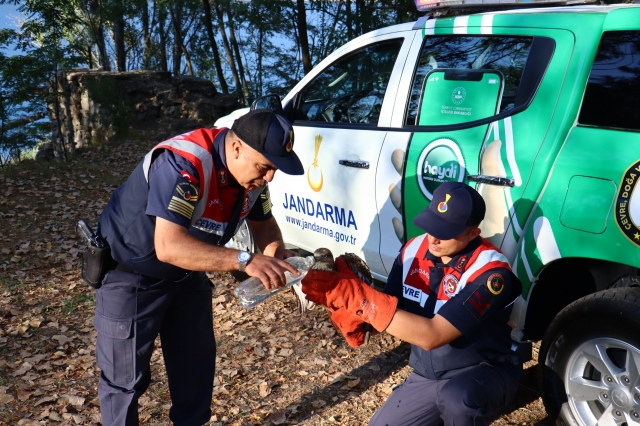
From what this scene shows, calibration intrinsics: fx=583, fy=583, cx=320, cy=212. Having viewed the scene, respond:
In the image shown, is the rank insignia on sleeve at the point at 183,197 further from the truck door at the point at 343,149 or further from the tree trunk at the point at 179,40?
the tree trunk at the point at 179,40

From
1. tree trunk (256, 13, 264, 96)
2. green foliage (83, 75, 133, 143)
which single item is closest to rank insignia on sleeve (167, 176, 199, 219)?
green foliage (83, 75, 133, 143)

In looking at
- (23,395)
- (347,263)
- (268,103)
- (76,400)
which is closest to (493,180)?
(347,263)

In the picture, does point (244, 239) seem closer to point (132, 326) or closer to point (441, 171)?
point (441, 171)

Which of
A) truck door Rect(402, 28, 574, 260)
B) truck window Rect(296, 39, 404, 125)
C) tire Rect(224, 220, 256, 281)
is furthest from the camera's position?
tire Rect(224, 220, 256, 281)

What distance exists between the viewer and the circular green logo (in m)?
3.16

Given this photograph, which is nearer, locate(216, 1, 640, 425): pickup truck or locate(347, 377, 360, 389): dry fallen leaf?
locate(216, 1, 640, 425): pickup truck

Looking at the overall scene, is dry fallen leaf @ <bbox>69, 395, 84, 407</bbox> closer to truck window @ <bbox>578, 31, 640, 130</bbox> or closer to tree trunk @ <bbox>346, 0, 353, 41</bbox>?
truck window @ <bbox>578, 31, 640, 130</bbox>

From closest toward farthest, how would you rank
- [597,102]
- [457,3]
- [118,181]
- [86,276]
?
[86,276], [597,102], [457,3], [118,181]

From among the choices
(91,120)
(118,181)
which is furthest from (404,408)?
(91,120)

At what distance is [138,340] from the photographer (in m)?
2.60

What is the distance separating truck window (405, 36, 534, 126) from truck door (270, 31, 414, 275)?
0.55 ft

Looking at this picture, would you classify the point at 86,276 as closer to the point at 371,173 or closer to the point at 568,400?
the point at 371,173

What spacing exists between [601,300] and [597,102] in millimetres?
928

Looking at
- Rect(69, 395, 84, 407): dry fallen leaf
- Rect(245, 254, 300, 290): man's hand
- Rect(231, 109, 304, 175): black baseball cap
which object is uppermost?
Rect(231, 109, 304, 175): black baseball cap
